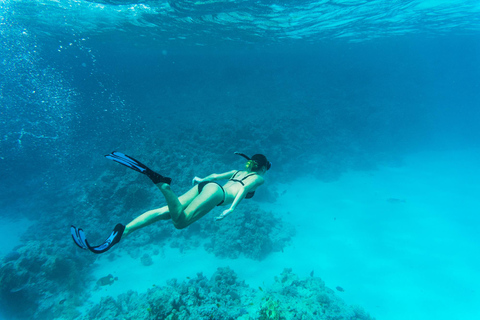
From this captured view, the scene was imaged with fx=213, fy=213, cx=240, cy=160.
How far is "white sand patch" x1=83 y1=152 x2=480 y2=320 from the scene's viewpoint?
364 inches

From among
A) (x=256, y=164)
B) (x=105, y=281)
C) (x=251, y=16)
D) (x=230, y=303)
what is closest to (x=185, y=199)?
(x=256, y=164)

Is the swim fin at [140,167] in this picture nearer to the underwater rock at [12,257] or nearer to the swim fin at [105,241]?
the swim fin at [105,241]

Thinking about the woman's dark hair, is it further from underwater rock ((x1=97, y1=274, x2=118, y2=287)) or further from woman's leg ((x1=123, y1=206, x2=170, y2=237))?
underwater rock ((x1=97, y1=274, x2=118, y2=287))

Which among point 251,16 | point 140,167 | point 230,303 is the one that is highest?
point 251,16

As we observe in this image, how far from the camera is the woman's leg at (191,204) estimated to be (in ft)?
9.98

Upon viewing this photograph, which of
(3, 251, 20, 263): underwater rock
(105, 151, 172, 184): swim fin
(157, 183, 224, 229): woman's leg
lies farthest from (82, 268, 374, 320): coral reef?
(3, 251, 20, 263): underwater rock

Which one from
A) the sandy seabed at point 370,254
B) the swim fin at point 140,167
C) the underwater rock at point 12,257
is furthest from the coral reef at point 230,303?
the underwater rock at point 12,257

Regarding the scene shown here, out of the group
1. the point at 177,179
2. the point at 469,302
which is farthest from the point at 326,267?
the point at 177,179

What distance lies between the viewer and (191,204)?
351 cm

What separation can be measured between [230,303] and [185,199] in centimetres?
476

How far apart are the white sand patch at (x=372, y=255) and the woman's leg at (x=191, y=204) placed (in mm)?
6966

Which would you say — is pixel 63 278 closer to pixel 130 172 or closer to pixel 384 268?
pixel 130 172

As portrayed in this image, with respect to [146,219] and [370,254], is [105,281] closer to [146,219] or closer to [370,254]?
[146,219]

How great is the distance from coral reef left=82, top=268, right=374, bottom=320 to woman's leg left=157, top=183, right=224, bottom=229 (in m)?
2.93
